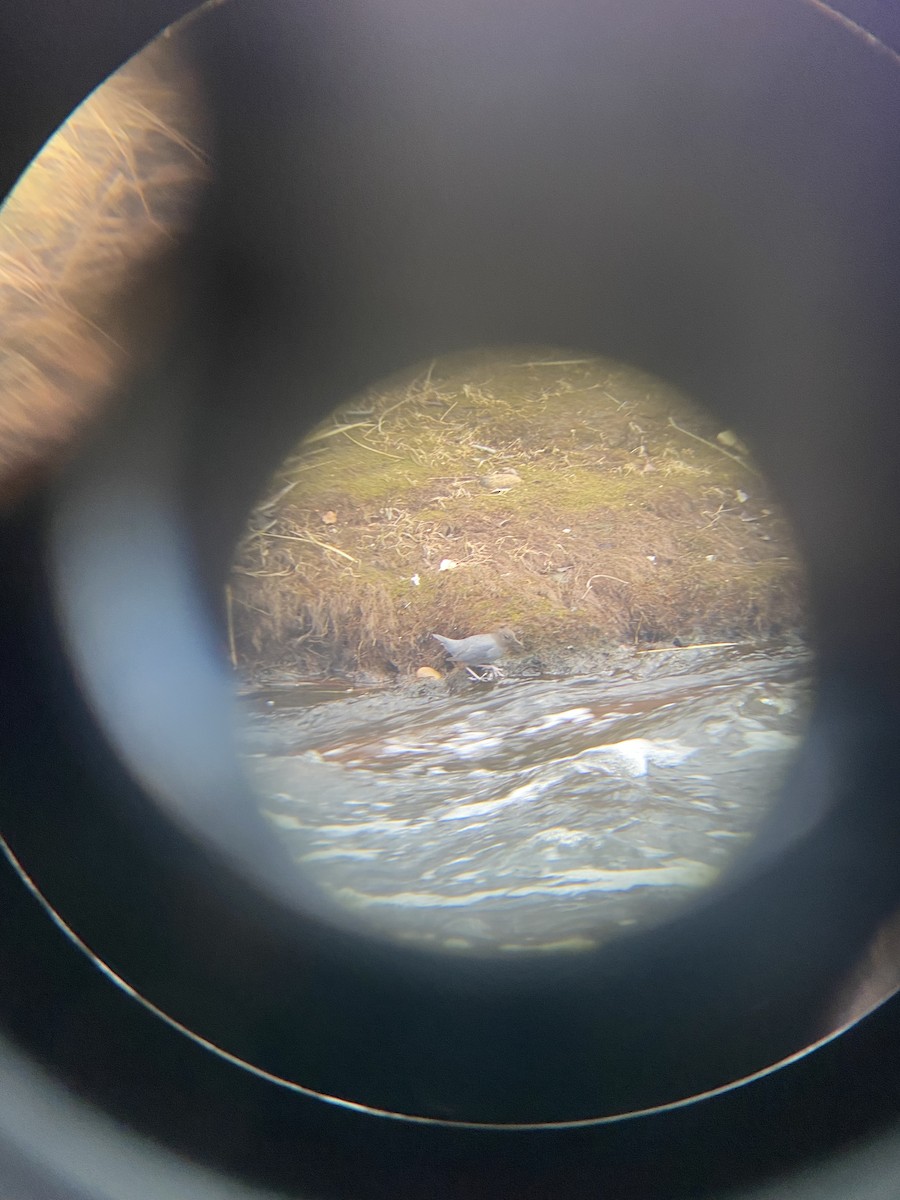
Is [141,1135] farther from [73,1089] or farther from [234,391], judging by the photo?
[234,391]

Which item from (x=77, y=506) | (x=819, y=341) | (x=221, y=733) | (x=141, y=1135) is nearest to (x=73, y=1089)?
(x=141, y=1135)

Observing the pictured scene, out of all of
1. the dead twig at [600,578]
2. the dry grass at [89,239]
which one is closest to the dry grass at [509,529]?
the dead twig at [600,578]

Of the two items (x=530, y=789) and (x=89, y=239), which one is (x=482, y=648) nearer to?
(x=530, y=789)

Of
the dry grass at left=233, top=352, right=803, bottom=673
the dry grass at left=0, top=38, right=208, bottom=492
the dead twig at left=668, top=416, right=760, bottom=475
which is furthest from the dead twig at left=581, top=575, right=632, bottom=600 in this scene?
the dry grass at left=0, top=38, right=208, bottom=492

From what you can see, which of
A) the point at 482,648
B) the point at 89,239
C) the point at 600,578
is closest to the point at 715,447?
the point at 600,578

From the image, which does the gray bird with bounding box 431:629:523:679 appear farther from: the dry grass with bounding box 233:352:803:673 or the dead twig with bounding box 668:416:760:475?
the dead twig with bounding box 668:416:760:475

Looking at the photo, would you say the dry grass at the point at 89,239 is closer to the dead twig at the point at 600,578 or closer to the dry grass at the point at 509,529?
the dry grass at the point at 509,529
